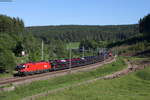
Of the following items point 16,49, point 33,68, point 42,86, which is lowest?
point 42,86

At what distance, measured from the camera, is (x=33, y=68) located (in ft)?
177

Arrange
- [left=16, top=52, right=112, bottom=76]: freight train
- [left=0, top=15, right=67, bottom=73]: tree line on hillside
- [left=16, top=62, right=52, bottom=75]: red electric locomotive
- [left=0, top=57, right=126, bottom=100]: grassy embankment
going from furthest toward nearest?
[left=0, top=15, right=67, bottom=73]: tree line on hillside < [left=16, top=52, right=112, bottom=76]: freight train < [left=16, top=62, right=52, bottom=75]: red electric locomotive < [left=0, top=57, right=126, bottom=100]: grassy embankment

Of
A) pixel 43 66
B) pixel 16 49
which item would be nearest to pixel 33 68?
pixel 43 66

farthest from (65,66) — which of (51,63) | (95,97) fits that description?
(95,97)

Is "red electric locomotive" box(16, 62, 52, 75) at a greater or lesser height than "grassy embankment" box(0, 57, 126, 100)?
greater

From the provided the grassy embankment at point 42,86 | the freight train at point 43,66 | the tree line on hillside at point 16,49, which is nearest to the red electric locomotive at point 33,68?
the freight train at point 43,66

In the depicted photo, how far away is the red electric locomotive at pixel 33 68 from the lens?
50.8 m

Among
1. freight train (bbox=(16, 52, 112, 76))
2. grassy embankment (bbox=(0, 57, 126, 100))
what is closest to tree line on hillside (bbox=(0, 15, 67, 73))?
freight train (bbox=(16, 52, 112, 76))

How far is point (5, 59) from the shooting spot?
5188 cm

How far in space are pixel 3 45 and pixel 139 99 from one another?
35.6 metres

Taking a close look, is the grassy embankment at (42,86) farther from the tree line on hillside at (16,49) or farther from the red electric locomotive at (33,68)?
the tree line on hillside at (16,49)

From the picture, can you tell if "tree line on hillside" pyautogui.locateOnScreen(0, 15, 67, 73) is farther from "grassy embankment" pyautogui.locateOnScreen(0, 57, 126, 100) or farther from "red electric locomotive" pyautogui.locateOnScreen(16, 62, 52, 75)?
"grassy embankment" pyautogui.locateOnScreen(0, 57, 126, 100)

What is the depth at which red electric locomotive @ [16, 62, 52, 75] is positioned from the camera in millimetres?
50781

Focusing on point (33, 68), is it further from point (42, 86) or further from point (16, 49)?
point (16, 49)
